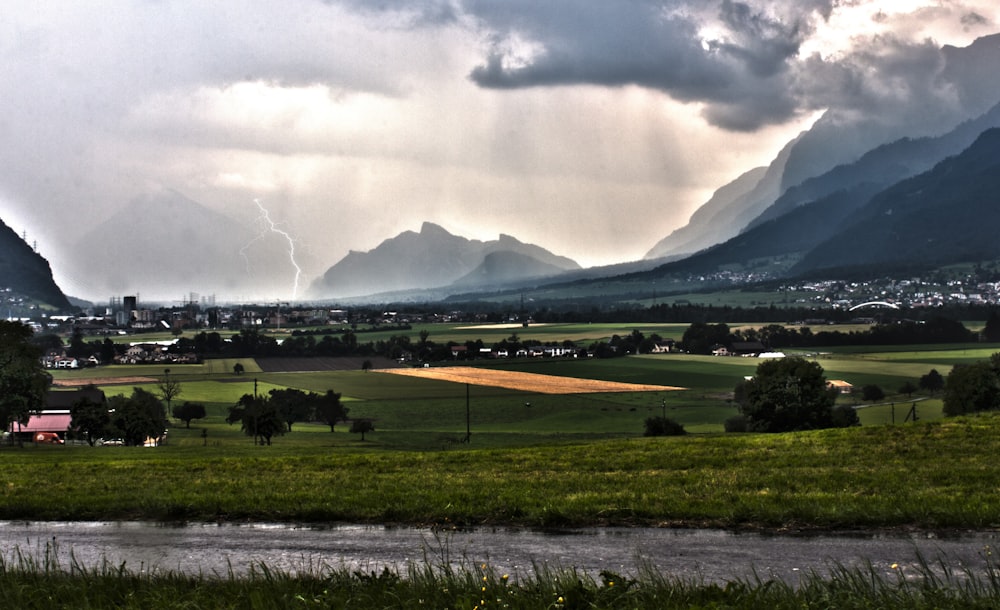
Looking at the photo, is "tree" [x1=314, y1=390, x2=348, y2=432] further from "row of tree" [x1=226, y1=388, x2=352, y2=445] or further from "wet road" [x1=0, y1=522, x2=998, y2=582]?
"wet road" [x1=0, y1=522, x2=998, y2=582]

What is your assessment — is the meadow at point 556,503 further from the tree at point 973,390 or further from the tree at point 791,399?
the tree at point 791,399

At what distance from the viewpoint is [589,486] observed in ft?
58.6

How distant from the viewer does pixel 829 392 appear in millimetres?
76812

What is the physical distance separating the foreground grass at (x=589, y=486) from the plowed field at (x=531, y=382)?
89.2 metres

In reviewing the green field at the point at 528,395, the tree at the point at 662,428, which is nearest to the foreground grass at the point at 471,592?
the green field at the point at 528,395

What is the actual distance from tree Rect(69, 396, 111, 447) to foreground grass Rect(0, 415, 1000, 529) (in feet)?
191

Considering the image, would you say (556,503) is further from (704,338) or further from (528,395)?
(704,338)

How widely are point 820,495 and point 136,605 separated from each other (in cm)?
1207

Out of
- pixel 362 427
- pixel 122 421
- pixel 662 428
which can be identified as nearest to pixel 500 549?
pixel 662 428

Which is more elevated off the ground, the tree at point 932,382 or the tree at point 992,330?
the tree at point 992,330

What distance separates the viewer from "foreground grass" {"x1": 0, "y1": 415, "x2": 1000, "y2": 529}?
14.6m

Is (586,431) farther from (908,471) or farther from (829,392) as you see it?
(908,471)

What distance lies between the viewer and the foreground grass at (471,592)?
7430 mm

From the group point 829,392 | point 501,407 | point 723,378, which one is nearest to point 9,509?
point 829,392
